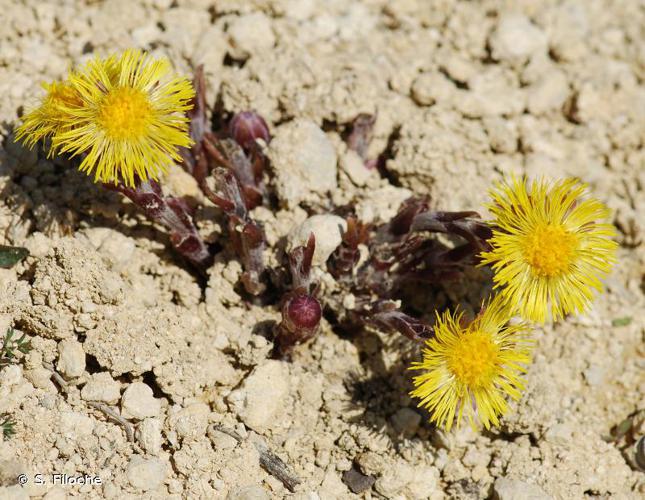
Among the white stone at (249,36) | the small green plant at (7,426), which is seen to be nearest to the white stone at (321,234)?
the white stone at (249,36)

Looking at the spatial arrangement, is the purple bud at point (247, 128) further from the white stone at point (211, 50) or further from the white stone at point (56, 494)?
the white stone at point (56, 494)

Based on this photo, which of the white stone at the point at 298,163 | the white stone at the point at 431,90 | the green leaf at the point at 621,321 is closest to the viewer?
the white stone at the point at 298,163

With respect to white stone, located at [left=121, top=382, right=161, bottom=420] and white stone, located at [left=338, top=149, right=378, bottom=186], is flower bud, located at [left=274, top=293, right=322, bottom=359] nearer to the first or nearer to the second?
white stone, located at [left=121, top=382, right=161, bottom=420]

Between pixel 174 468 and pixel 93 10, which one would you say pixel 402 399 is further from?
pixel 93 10

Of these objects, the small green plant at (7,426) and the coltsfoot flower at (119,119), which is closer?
the small green plant at (7,426)

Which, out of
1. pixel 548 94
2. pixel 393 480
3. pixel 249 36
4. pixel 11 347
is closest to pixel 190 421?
pixel 11 347

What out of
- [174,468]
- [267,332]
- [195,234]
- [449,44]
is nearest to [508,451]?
[267,332]

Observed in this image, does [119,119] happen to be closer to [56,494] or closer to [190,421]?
[190,421]
